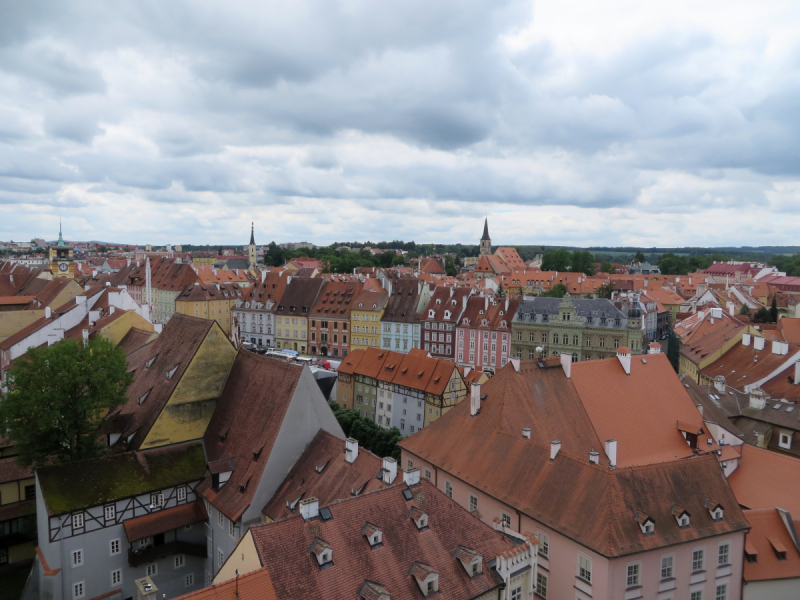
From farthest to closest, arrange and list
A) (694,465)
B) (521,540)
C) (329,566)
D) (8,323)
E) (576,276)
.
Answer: (576,276) < (8,323) < (694,465) < (521,540) < (329,566)

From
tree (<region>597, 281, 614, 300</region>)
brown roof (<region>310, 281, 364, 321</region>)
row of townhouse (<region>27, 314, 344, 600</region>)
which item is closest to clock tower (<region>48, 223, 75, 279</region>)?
brown roof (<region>310, 281, 364, 321</region>)

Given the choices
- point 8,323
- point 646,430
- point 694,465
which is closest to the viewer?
point 694,465

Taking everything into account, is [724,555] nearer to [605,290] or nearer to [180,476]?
[180,476]

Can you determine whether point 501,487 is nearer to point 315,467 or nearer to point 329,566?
point 315,467

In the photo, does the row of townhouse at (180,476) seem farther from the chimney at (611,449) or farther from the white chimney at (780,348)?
the white chimney at (780,348)

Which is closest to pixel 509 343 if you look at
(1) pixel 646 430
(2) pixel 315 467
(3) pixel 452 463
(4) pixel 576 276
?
(1) pixel 646 430

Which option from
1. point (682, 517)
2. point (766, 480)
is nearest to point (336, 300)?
point (766, 480)

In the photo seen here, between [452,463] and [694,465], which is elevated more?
[694,465]

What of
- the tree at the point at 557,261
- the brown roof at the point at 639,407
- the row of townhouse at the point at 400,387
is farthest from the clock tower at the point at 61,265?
the tree at the point at 557,261
